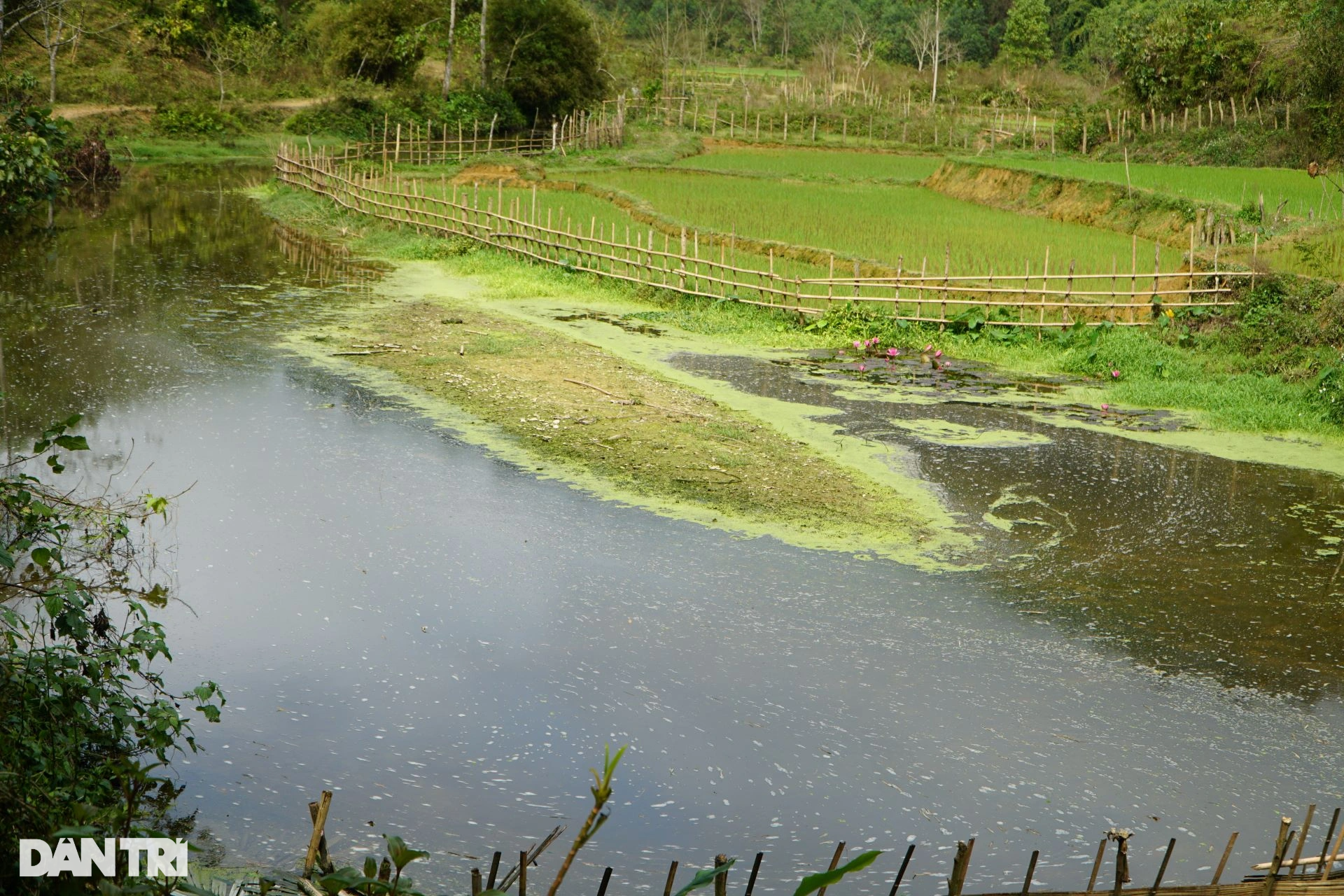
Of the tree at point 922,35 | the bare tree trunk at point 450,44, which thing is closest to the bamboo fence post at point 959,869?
the bare tree trunk at point 450,44

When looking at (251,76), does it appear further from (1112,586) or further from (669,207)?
(1112,586)

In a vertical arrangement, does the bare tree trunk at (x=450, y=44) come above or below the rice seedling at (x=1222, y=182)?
above

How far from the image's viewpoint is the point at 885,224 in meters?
20.2

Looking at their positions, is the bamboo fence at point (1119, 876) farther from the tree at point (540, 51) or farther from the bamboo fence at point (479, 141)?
the tree at point (540, 51)

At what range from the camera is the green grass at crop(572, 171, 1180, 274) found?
1697 cm

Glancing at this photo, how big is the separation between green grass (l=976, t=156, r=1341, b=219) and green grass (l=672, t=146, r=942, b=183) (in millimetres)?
2816

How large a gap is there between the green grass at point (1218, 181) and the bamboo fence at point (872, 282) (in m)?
2.31

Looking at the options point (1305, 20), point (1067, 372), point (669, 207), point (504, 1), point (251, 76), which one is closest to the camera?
point (1067, 372)

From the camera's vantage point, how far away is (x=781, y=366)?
13414 millimetres

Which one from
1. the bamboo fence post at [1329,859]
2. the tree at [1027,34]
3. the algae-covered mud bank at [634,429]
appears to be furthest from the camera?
the tree at [1027,34]

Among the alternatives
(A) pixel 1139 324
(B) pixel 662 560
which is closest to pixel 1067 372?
(A) pixel 1139 324

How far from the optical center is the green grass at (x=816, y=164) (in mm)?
27500

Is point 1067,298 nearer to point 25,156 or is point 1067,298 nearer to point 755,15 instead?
point 25,156

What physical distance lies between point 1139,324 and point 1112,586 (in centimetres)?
688
